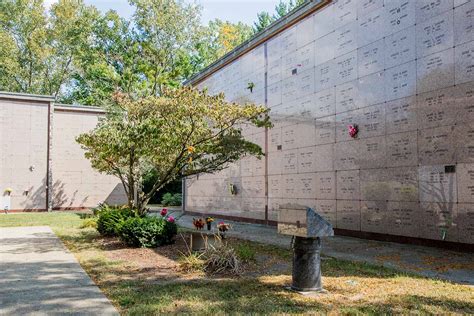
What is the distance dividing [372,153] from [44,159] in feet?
63.6

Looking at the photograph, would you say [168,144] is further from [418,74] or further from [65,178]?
[65,178]

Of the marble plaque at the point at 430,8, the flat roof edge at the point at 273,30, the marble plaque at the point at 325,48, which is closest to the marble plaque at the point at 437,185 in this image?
the marble plaque at the point at 430,8

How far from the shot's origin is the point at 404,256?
7805mm

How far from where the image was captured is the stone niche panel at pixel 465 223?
25.9 ft

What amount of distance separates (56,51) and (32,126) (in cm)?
1432

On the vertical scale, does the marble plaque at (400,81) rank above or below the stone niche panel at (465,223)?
above

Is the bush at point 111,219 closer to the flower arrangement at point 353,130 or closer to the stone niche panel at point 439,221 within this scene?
the flower arrangement at point 353,130

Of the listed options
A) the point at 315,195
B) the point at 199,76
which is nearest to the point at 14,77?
the point at 199,76

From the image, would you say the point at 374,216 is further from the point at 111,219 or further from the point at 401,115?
the point at 111,219

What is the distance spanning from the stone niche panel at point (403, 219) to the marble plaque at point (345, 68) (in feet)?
11.9

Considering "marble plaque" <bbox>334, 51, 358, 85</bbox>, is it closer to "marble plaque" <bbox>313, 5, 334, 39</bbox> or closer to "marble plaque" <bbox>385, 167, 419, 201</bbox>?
"marble plaque" <bbox>313, 5, 334, 39</bbox>

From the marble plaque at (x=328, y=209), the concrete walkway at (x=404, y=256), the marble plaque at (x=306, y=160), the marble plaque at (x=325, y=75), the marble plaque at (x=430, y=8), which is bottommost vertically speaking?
the concrete walkway at (x=404, y=256)

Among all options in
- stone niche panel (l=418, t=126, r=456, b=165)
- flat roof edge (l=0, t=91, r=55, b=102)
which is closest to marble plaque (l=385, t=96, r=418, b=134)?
stone niche panel (l=418, t=126, r=456, b=165)

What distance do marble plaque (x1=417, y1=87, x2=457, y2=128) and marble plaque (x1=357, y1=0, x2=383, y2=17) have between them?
9.17 ft
